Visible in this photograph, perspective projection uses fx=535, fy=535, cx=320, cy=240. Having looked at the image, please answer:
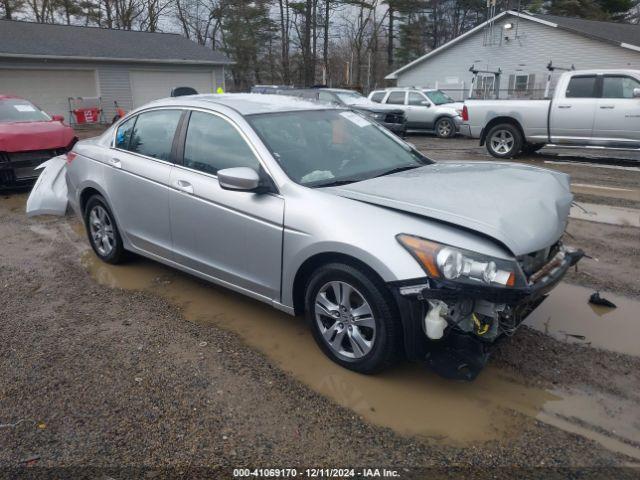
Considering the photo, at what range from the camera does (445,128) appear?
1866cm

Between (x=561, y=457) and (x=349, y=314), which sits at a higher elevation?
(x=349, y=314)

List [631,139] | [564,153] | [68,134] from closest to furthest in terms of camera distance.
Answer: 1. [68,134]
2. [631,139]
3. [564,153]

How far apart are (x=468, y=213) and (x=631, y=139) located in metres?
9.55

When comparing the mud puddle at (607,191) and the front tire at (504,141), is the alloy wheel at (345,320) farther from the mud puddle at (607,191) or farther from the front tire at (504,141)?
the front tire at (504,141)

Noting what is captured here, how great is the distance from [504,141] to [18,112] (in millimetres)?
10109

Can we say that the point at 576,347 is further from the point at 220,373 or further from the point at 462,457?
the point at 220,373

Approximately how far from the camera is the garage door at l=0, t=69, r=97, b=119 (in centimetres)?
2186

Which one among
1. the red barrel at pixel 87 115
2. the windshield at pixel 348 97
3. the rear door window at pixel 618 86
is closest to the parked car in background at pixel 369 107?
the windshield at pixel 348 97

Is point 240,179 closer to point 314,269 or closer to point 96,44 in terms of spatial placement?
point 314,269

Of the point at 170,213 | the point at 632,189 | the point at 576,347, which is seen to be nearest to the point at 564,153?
the point at 632,189

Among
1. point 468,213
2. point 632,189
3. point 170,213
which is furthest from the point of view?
point 632,189

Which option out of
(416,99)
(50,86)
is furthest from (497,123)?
(50,86)

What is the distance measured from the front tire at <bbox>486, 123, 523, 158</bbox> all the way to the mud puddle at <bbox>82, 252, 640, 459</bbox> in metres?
9.46

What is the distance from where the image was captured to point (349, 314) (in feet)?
10.9
